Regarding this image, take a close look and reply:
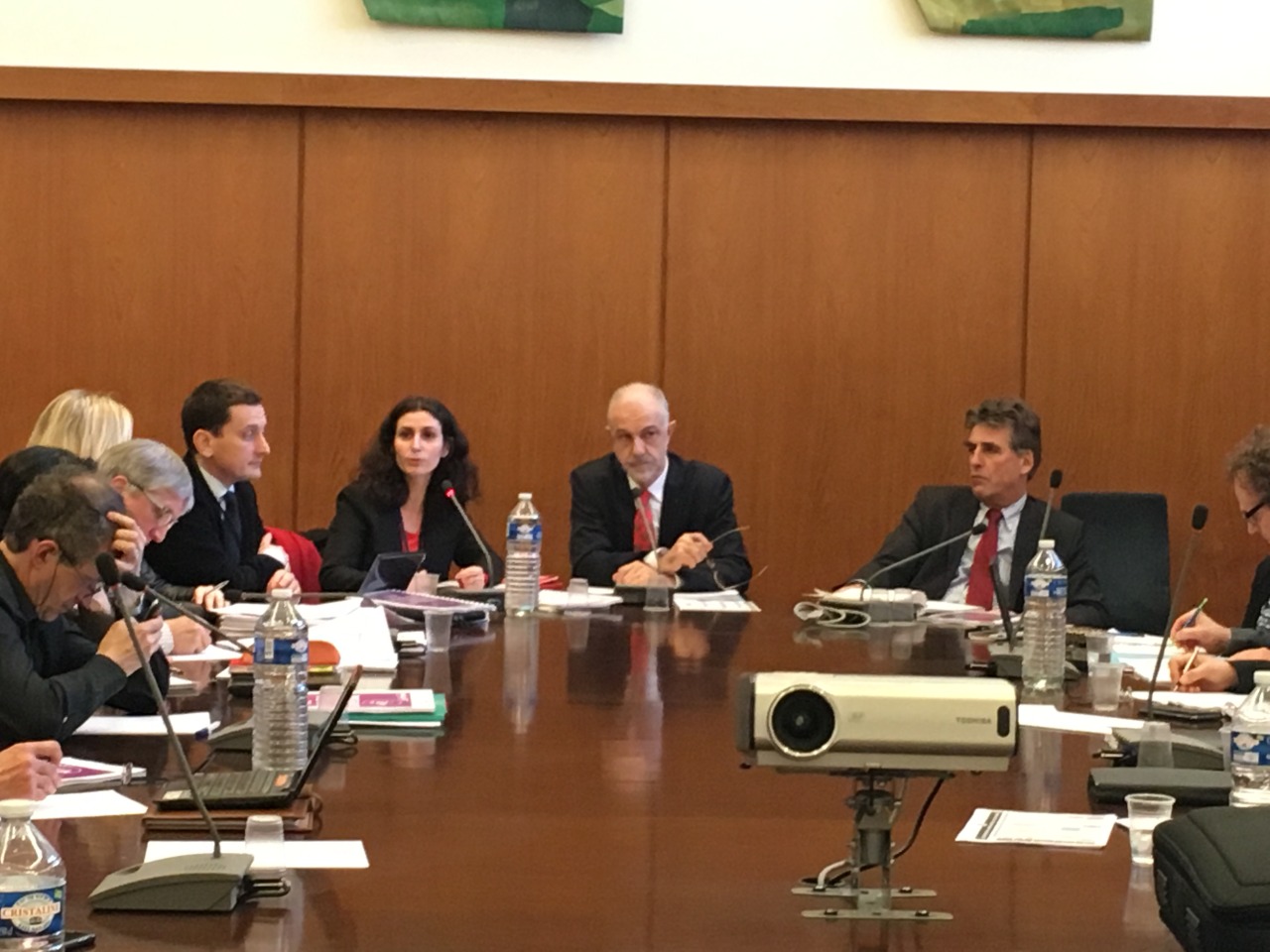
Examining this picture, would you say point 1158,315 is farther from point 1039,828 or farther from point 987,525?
point 1039,828

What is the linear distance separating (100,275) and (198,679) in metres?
3.48

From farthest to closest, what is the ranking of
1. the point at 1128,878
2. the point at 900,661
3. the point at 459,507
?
the point at 459,507
the point at 900,661
the point at 1128,878

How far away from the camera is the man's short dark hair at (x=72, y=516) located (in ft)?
9.36

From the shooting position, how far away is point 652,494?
5.63 meters

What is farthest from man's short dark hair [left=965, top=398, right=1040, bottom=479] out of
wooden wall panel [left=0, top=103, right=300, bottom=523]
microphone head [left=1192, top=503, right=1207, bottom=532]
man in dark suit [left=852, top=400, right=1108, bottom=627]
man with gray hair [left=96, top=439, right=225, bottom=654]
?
wooden wall panel [left=0, top=103, right=300, bottom=523]

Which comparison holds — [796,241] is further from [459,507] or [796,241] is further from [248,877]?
[248,877]

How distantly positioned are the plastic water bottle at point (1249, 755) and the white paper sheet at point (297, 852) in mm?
1161

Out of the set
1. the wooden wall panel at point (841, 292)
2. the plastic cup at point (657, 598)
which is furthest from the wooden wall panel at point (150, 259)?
the plastic cup at point (657, 598)

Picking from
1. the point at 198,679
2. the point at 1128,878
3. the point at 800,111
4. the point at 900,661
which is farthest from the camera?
the point at 800,111

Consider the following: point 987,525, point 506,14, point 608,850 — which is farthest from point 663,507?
point 608,850

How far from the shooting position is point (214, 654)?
3.76 meters

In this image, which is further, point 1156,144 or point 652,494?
point 1156,144

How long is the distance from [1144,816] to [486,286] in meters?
4.56

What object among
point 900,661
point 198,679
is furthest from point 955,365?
point 198,679
